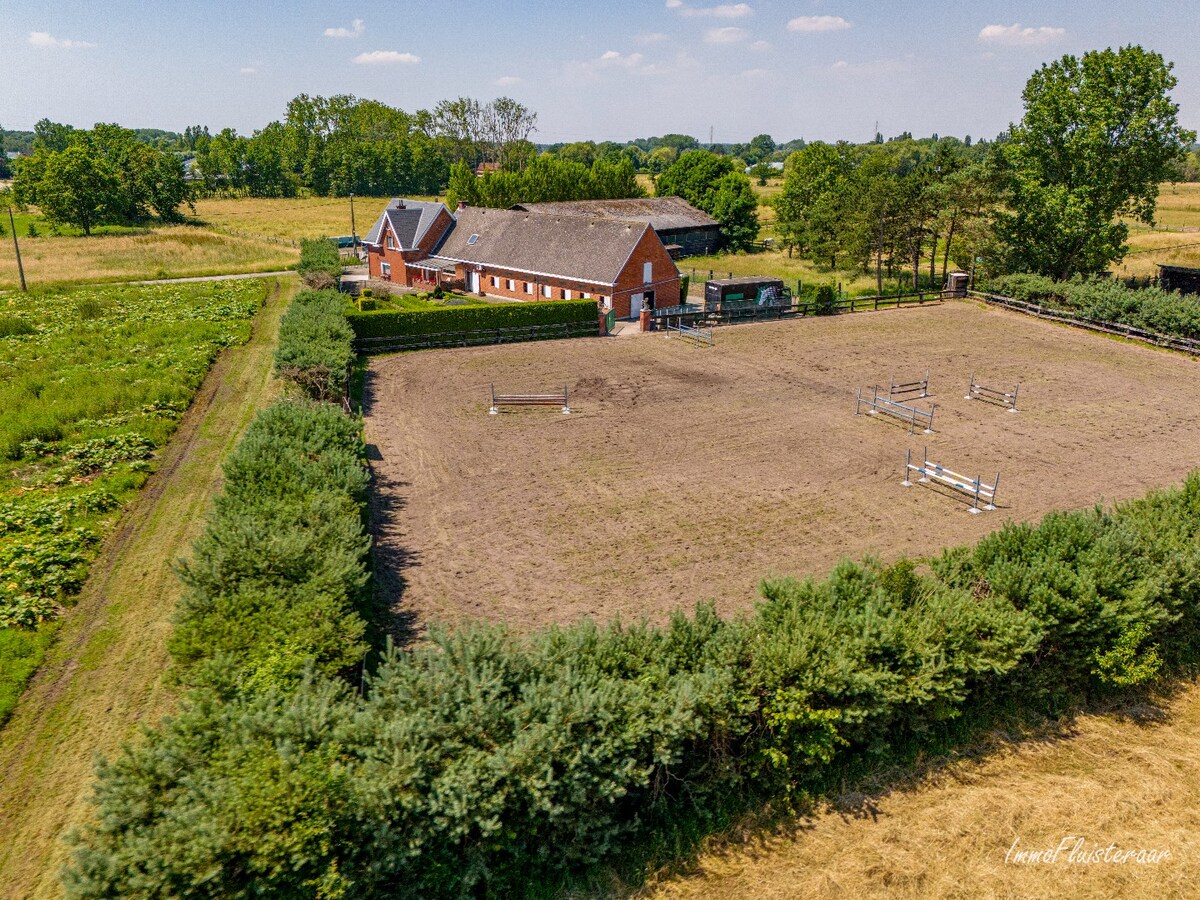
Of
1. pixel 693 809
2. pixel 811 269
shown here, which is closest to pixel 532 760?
pixel 693 809

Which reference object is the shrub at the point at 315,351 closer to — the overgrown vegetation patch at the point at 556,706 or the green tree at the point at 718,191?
the overgrown vegetation patch at the point at 556,706

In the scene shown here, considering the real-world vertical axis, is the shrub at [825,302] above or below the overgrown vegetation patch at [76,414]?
above

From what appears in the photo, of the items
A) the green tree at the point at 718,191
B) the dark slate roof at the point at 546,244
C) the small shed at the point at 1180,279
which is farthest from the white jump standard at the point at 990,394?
the green tree at the point at 718,191

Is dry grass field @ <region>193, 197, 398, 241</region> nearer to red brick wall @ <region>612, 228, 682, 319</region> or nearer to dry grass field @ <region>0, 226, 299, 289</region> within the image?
dry grass field @ <region>0, 226, 299, 289</region>

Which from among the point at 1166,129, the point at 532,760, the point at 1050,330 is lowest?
the point at 532,760

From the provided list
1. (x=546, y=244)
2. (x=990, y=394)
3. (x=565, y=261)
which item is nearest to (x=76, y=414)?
(x=565, y=261)

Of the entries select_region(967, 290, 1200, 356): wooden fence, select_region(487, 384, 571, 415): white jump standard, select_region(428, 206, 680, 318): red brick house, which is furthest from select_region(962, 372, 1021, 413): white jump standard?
select_region(428, 206, 680, 318): red brick house

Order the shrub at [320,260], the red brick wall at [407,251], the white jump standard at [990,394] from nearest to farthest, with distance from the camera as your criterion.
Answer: the white jump standard at [990,394] → the shrub at [320,260] → the red brick wall at [407,251]

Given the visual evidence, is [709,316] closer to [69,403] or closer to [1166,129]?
[1166,129]
